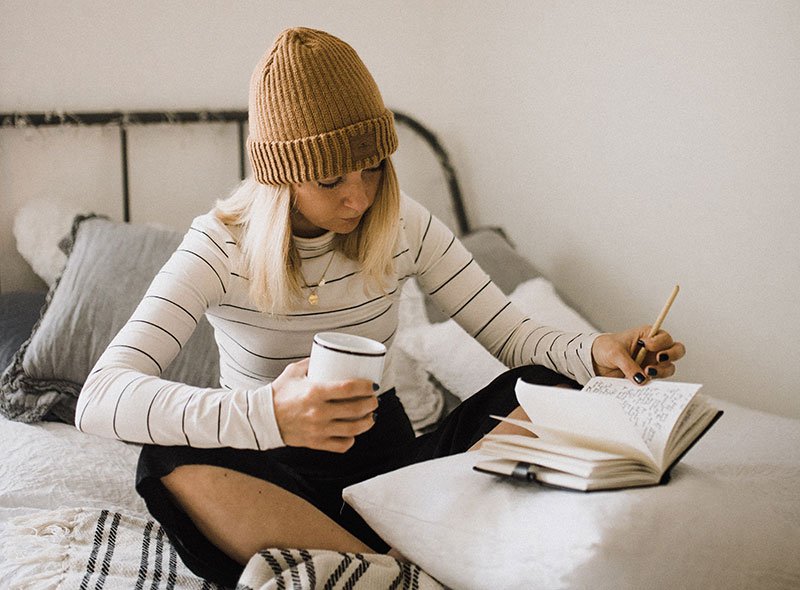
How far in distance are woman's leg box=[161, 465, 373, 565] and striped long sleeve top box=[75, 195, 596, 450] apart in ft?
0.17

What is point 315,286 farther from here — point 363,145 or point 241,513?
point 241,513

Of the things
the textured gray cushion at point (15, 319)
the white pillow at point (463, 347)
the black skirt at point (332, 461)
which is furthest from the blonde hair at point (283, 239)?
the textured gray cushion at point (15, 319)

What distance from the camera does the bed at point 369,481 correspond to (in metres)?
0.89

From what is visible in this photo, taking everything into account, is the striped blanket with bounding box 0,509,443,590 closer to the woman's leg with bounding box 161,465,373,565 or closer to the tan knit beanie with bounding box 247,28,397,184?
the woman's leg with bounding box 161,465,373,565

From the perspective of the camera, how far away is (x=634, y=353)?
3.97 feet

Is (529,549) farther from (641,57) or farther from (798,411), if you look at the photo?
(641,57)

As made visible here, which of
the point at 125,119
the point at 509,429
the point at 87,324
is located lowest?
the point at 87,324

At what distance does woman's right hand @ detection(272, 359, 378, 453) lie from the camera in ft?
2.98

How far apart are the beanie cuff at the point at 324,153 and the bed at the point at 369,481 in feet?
1.37

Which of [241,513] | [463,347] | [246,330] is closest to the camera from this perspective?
[241,513]

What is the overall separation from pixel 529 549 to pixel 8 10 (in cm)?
163

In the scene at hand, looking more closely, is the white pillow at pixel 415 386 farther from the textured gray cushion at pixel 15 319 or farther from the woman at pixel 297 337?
the textured gray cushion at pixel 15 319

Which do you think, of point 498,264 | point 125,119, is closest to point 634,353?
point 498,264

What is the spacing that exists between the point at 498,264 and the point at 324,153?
3.19ft
